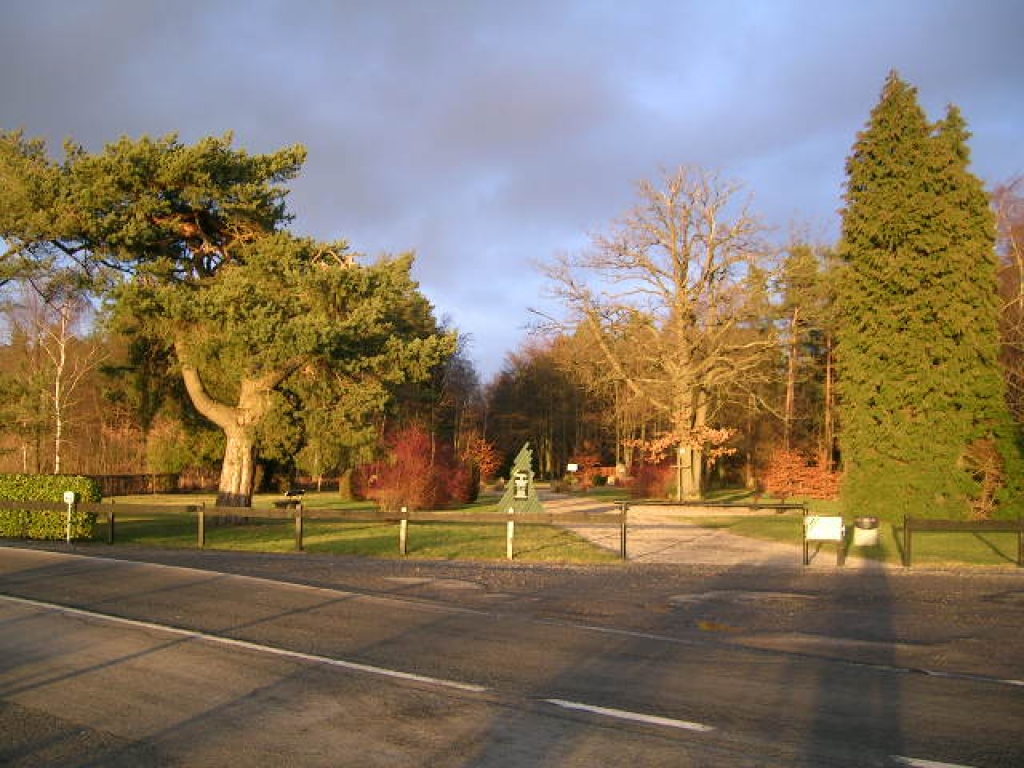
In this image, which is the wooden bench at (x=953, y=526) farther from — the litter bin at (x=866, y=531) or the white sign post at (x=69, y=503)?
the white sign post at (x=69, y=503)

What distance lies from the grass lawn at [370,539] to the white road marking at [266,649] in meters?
8.94

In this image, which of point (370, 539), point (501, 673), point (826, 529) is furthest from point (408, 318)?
point (501, 673)

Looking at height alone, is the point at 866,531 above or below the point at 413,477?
below

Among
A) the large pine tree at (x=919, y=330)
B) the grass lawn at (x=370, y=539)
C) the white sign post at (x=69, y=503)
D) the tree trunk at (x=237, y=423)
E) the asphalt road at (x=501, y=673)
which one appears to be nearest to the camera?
the asphalt road at (x=501, y=673)

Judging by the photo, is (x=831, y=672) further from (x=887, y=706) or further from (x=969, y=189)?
(x=969, y=189)

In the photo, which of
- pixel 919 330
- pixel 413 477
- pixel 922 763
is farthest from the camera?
pixel 413 477

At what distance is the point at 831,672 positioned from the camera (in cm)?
836

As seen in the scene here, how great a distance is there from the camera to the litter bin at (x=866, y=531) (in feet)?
68.1

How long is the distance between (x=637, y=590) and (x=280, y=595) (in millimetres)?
5475

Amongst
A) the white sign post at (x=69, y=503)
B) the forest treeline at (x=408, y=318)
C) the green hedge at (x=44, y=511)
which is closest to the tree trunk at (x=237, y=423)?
the forest treeline at (x=408, y=318)

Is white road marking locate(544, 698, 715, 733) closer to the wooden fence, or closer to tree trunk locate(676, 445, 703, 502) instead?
the wooden fence

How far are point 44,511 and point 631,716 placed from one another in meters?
20.1

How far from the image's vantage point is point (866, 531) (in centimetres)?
2180

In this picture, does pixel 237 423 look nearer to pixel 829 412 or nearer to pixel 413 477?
pixel 413 477
